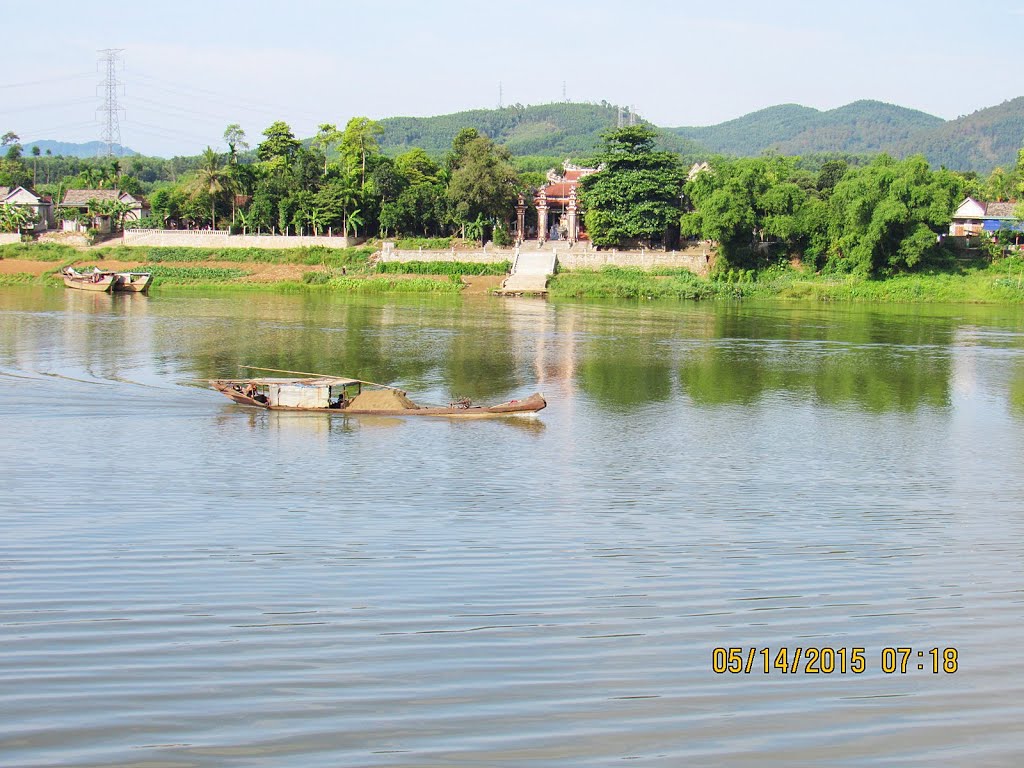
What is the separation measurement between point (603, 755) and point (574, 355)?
79.0ft

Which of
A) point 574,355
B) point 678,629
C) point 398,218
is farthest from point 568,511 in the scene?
point 398,218

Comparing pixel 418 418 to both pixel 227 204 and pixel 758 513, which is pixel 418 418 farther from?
pixel 227 204

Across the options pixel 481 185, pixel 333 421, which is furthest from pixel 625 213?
pixel 333 421

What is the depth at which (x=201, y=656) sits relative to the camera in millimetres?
6520

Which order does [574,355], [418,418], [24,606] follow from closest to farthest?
1. [24,606]
2. [418,418]
3. [574,355]

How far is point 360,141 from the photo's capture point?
60844 millimetres

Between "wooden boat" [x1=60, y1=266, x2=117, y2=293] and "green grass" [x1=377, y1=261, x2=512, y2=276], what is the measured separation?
13.1 m

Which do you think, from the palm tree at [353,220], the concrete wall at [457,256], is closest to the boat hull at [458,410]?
the concrete wall at [457,256]

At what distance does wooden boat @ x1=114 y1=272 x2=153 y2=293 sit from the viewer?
49625mm

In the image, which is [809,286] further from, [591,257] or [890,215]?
[591,257]

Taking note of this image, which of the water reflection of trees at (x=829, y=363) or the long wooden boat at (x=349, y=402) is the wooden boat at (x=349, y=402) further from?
the water reflection of trees at (x=829, y=363)

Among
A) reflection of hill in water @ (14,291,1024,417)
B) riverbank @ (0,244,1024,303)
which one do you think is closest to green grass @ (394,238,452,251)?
riverbank @ (0,244,1024,303)

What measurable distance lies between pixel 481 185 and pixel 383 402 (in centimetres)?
3861

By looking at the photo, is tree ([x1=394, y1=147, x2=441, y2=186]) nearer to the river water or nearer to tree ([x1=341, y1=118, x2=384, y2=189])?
tree ([x1=341, y1=118, x2=384, y2=189])
